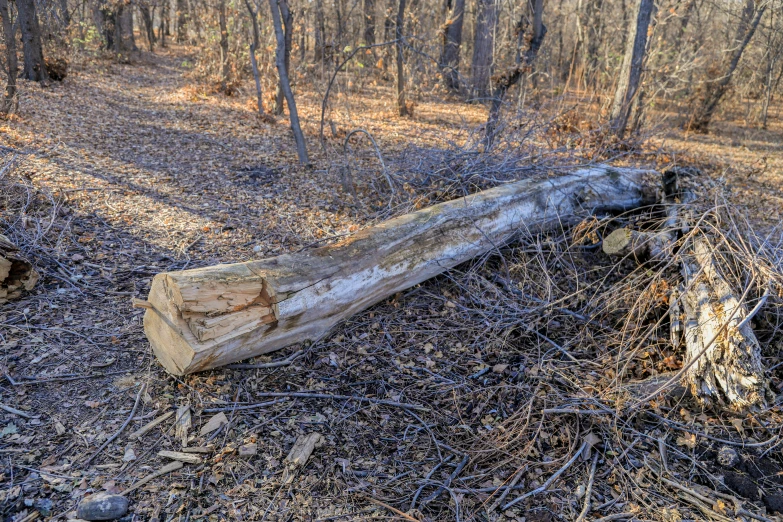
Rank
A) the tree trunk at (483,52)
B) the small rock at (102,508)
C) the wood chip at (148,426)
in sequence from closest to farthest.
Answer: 1. the small rock at (102,508)
2. the wood chip at (148,426)
3. the tree trunk at (483,52)

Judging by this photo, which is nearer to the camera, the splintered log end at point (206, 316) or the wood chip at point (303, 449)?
the wood chip at point (303, 449)

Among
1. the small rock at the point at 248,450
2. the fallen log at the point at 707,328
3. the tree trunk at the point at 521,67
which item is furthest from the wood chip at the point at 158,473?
the tree trunk at the point at 521,67

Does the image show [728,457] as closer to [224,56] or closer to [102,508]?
[102,508]

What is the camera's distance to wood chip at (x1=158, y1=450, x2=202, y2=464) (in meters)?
2.47

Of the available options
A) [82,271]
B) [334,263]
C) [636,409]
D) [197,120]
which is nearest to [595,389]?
[636,409]

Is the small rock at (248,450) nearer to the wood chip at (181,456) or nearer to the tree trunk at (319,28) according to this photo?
the wood chip at (181,456)

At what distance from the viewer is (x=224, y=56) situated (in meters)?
11.3

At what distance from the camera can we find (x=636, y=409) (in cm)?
280

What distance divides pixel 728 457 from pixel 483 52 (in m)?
11.5

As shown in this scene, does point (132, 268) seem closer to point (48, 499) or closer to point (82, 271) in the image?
point (82, 271)

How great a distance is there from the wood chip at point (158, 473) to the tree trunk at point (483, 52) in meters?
10.5

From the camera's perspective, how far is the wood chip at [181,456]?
2475 millimetres

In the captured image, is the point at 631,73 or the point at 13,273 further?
the point at 631,73

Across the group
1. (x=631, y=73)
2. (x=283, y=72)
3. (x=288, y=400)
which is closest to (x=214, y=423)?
(x=288, y=400)
